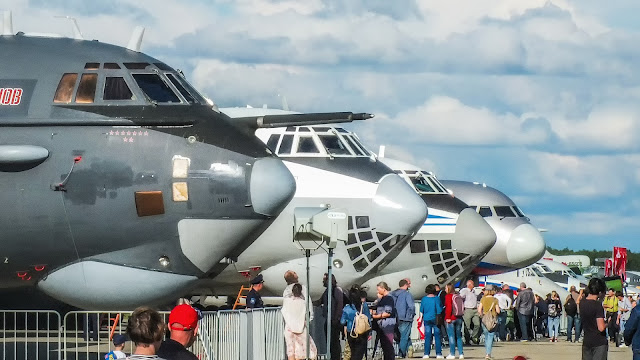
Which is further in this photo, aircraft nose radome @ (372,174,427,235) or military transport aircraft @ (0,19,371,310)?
aircraft nose radome @ (372,174,427,235)

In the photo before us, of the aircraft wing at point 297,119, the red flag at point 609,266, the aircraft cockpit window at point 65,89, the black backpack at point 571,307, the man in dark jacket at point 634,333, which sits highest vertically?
the red flag at point 609,266

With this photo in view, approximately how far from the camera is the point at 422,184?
3562 cm

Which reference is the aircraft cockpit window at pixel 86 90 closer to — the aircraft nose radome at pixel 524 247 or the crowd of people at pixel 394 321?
the crowd of people at pixel 394 321

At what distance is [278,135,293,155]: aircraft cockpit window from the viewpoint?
29.8 metres

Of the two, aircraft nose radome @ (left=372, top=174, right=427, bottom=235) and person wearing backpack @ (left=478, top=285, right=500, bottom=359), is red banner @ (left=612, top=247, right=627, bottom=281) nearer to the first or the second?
person wearing backpack @ (left=478, top=285, right=500, bottom=359)

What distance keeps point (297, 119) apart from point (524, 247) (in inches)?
813

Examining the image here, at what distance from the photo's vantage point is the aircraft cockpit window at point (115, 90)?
20281 millimetres

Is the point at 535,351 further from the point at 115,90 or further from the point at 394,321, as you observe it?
the point at 115,90

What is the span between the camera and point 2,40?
20969mm

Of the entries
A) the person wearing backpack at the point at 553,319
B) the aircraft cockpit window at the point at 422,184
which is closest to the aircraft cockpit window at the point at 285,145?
the aircraft cockpit window at the point at 422,184

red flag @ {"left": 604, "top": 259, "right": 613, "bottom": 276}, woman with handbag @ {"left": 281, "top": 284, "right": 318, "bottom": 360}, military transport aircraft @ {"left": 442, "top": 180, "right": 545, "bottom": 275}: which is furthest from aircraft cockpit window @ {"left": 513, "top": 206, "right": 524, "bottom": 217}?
woman with handbag @ {"left": 281, "top": 284, "right": 318, "bottom": 360}

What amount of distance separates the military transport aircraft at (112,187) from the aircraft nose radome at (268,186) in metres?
0.01

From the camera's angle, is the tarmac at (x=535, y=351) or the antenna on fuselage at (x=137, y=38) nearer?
the antenna on fuselage at (x=137, y=38)

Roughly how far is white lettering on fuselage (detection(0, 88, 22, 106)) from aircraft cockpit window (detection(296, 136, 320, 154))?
10.6 metres
